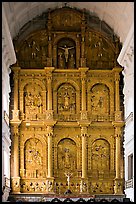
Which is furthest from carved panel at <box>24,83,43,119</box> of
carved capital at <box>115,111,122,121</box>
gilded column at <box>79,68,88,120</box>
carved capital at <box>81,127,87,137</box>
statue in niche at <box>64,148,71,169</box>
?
carved capital at <box>115,111,122,121</box>

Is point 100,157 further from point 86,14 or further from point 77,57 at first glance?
point 86,14

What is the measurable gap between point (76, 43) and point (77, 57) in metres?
0.87

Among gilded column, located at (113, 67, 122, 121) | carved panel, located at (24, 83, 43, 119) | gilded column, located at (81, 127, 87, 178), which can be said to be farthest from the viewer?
carved panel, located at (24, 83, 43, 119)

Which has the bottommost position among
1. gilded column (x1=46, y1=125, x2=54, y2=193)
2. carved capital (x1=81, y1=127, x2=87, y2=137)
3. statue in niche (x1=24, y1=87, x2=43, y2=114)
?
gilded column (x1=46, y1=125, x2=54, y2=193)

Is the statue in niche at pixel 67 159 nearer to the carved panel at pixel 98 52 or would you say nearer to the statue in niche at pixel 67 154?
the statue in niche at pixel 67 154

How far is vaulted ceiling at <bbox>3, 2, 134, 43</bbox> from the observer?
25120 mm

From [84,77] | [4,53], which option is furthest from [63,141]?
[4,53]

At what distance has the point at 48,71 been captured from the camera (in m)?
29.1

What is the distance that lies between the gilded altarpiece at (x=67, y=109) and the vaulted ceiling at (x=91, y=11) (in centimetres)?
61

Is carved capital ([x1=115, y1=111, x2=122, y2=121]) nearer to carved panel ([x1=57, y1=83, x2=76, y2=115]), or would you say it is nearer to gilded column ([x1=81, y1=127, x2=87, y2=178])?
gilded column ([x1=81, y1=127, x2=87, y2=178])

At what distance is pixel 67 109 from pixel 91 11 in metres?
6.19

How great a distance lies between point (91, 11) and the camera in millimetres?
29734

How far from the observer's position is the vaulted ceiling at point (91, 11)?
25.1 metres

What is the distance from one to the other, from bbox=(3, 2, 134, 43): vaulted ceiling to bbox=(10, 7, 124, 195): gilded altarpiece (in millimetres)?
611
